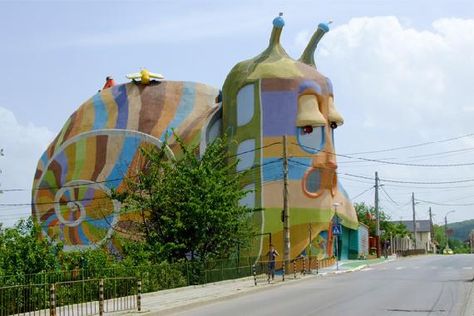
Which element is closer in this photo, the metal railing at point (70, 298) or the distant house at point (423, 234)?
the metal railing at point (70, 298)

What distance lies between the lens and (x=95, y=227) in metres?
58.8

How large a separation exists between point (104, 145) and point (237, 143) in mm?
12230

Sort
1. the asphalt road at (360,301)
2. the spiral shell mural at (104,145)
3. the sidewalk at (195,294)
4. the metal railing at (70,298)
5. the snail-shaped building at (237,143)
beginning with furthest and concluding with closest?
the spiral shell mural at (104,145) < the snail-shaped building at (237,143) < the sidewalk at (195,294) < the asphalt road at (360,301) < the metal railing at (70,298)

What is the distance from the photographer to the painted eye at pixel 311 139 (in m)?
52.1

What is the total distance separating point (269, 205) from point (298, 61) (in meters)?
11.4

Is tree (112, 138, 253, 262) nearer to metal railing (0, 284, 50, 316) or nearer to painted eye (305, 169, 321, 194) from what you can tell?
metal railing (0, 284, 50, 316)

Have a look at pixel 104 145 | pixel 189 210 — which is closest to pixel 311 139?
pixel 104 145

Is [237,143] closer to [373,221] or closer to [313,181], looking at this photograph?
[313,181]

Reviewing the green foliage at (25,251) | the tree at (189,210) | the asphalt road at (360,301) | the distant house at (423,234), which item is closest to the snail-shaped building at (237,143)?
the tree at (189,210)

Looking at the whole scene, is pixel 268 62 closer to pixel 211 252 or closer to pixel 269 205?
pixel 269 205

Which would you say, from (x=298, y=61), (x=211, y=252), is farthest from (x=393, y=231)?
(x=211, y=252)

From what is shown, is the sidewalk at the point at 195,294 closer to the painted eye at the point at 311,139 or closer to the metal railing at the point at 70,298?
the metal railing at the point at 70,298

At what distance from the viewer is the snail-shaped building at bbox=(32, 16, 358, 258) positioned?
51688 millimetres

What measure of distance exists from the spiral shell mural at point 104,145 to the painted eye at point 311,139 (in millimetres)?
8521
